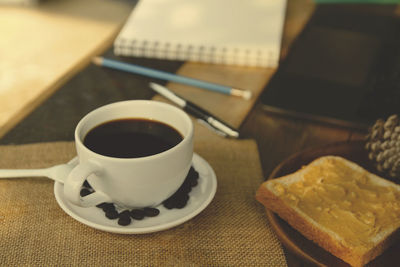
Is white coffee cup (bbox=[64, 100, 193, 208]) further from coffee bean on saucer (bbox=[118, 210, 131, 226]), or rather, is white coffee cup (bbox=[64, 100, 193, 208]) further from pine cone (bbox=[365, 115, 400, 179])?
pine cone (bbox=[365, 115, 400, 179])

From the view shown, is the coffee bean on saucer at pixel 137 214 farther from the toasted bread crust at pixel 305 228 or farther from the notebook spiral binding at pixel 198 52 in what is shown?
the notebook spiral binding at pixel 198 52

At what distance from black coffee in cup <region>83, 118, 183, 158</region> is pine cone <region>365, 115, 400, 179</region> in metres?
0.33

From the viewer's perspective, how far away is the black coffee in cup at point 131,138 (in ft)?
1.72

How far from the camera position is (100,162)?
1.56 feet

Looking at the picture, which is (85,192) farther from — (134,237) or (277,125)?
(277,125)

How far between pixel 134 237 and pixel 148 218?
3cm

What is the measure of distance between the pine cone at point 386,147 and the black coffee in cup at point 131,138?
0.33 meters

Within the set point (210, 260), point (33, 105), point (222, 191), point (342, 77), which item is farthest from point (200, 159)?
point (342, 77)

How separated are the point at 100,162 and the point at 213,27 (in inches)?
25.0

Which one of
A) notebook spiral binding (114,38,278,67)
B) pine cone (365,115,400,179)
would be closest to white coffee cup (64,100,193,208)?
pine cone (365,115,400,179)

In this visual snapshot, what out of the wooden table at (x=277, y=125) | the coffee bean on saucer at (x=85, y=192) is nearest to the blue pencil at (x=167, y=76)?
the wooden table at (x=277, y=125)

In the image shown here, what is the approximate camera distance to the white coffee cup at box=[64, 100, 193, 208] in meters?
0.47

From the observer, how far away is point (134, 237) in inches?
20.7

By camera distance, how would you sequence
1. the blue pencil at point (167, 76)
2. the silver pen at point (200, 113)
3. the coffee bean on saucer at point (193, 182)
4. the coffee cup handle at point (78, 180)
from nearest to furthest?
the coffee cup handle at point (78, 180)
the coffee bean on saucer at point (193, 182)
the silver pen at point (200, 113)
the blue pencil at point (167, 76)
